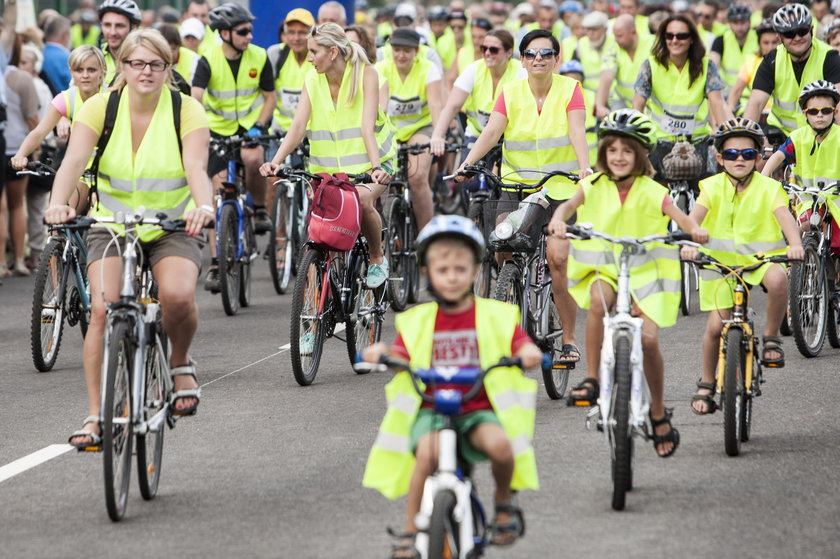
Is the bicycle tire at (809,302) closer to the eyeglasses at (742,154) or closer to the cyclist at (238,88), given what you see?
the eyeglasses at (742,154)

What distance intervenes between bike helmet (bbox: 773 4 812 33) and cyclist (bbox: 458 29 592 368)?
286 centimetres

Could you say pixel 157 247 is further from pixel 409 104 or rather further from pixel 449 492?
pixel 409 104

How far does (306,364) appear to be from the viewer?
10047 mm

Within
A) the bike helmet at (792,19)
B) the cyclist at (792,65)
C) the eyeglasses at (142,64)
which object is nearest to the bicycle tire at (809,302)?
the cyclist at (792,65)

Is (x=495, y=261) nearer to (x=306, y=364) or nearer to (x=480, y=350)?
(x=306, y=364)

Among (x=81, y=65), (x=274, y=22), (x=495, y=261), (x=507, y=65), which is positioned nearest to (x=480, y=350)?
(x=495, y=261)

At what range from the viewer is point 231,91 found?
45.1 feet

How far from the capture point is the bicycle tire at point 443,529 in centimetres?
509

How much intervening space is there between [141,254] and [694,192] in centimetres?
730

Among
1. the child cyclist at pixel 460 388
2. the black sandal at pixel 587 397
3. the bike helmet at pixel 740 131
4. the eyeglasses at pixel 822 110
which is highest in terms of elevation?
the eyeglasses at pixel 822 110

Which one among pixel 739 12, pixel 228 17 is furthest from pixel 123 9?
pixel 739 12

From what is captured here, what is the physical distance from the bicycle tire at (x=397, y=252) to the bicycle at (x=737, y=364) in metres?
4.90

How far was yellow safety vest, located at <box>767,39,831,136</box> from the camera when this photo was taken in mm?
12258

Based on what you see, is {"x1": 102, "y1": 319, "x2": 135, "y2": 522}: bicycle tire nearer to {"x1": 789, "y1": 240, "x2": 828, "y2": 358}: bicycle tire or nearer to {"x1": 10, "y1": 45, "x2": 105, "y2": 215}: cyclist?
{"x1": 10, "y1": 45, "x2": 105, "y2": 215}: cyclist
